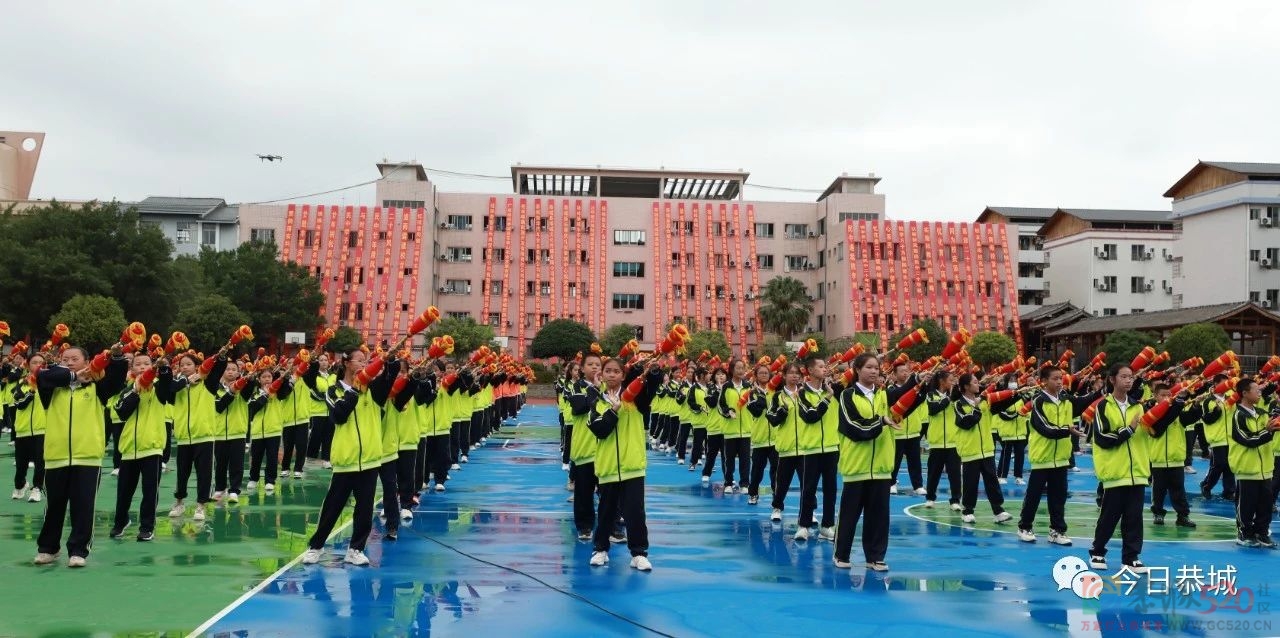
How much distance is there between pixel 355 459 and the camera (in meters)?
9.34

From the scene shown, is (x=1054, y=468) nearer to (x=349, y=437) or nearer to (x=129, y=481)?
(x=349, y=437)

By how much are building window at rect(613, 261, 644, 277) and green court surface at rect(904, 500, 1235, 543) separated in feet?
204

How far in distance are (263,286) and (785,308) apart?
31.8m

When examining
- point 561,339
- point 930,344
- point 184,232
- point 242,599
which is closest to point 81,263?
point 561,339

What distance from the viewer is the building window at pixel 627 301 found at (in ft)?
250

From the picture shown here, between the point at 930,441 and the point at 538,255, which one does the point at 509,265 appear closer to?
the point at 538,255

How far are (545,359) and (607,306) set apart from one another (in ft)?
26.2

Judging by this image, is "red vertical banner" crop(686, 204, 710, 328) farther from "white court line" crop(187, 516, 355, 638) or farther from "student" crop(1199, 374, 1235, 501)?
"white court line" crop(187, 516, 355, 638)

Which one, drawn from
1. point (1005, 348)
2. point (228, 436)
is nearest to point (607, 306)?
point (1005, 348)

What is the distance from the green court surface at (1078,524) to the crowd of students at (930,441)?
0.55 feet

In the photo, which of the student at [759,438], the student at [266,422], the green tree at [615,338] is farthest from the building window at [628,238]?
the student at [759,438]

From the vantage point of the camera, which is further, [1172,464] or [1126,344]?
[1126,344]

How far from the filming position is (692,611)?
7707mm

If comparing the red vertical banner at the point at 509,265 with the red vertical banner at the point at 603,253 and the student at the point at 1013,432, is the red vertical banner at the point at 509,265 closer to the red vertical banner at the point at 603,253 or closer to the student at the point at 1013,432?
the red vertical banner at the point at 603,253
